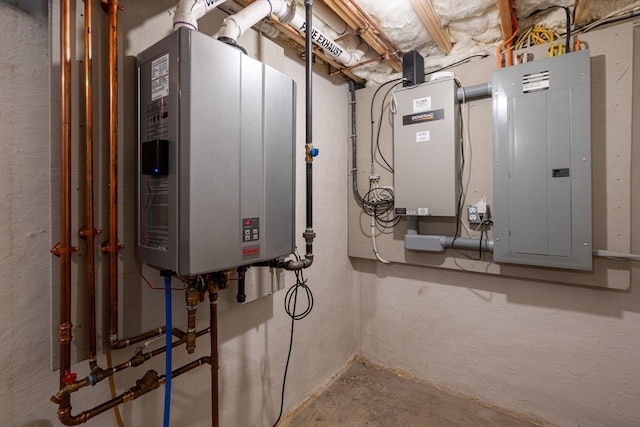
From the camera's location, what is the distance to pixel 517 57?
1621mm

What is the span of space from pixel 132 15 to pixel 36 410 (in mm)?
1304

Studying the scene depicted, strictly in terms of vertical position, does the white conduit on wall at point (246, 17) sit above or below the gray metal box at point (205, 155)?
above

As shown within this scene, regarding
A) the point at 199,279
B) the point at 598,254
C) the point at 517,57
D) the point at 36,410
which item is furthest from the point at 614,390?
the point at 36,410

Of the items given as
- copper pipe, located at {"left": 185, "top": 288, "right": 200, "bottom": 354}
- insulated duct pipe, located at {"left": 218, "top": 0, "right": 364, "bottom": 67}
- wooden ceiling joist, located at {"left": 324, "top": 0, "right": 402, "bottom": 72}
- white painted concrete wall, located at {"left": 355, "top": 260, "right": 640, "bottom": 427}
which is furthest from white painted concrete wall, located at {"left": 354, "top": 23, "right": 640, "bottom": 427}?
copper pipe, located at {"left": 185, "top": 288, "right": 200, "bottom": 354}

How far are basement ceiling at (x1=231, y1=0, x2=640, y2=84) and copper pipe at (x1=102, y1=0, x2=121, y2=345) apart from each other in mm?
722

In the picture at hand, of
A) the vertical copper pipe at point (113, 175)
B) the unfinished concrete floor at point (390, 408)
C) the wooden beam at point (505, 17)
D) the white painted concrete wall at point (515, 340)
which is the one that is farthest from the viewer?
the unfinished concrete floor at point (390, 408)

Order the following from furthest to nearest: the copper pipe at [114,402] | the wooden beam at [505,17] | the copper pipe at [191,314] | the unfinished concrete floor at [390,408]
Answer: the unfinished concrete floor at [390,408] < the wooden beam at [505,17] < the copper pipe at [191,314] < the copper pipe at [114,402]

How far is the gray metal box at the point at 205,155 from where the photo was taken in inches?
33.2

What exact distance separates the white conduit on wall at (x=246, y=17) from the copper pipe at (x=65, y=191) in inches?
11.9

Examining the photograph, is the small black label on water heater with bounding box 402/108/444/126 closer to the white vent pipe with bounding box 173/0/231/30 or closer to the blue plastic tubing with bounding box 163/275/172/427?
the white vent pipe with bounding box 173/0/231/30

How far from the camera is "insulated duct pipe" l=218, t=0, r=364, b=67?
1.04 m

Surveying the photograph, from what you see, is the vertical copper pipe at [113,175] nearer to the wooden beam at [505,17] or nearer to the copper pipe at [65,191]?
the copper pipe at [65,191]

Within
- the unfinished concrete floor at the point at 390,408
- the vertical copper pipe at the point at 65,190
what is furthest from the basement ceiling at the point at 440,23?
the unfinished concrete floor at the point at 390,408

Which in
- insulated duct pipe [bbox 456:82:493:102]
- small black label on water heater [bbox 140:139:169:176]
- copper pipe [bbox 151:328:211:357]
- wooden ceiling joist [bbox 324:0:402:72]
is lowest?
copper pipe [bbox 151:328:211:357]
